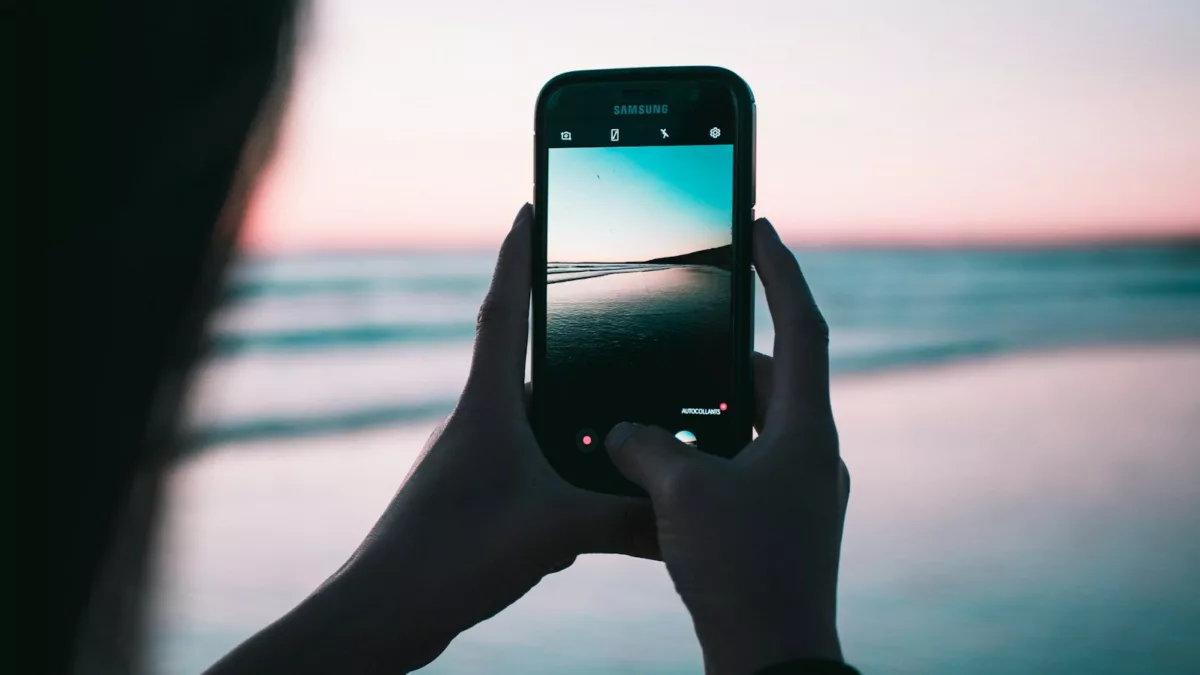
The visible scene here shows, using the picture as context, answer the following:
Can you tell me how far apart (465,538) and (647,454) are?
19cm

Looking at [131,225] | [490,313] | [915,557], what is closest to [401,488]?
[490,313]

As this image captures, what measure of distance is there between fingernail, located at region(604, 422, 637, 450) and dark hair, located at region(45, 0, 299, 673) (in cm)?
56

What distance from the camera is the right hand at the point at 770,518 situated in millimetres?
674

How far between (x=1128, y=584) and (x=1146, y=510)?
582mm

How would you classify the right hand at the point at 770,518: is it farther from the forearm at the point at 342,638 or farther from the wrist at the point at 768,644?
the forearm at the point at 342,638

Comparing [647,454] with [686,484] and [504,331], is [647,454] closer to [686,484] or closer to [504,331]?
[686,484]

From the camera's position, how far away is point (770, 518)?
2.44 ft

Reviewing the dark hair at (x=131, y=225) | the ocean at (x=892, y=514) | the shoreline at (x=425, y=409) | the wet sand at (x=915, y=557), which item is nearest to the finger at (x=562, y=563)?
the ocean at (x=892, y=514)

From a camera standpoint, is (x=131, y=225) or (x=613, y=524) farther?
(x=613, y=524)

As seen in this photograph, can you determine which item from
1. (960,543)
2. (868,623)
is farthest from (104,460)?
(960,543)

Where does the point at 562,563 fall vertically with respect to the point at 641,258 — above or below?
below

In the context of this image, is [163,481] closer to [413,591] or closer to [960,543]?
[413,591]

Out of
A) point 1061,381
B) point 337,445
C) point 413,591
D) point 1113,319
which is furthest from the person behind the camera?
point 1113,319

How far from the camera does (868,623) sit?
7.49 feet
